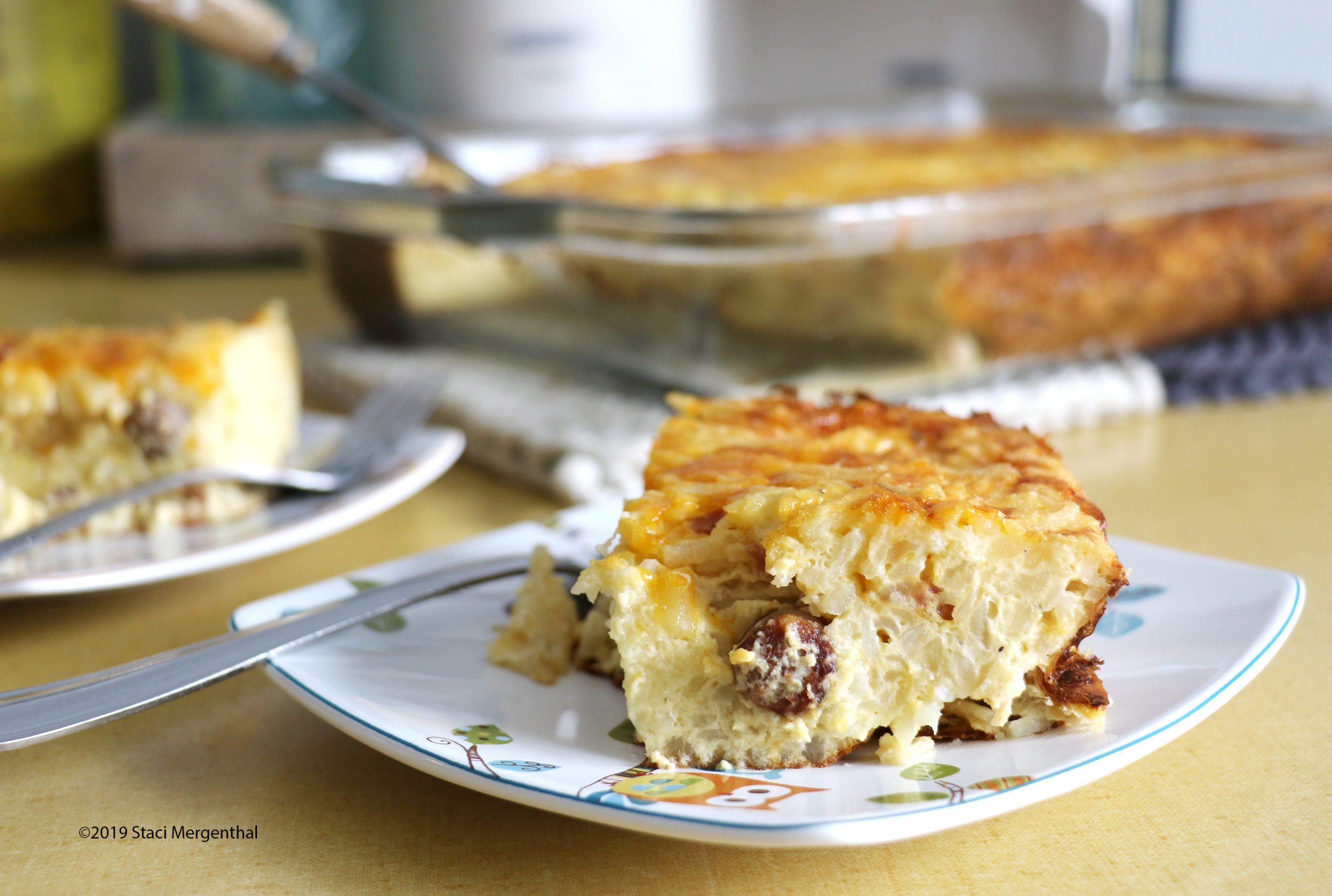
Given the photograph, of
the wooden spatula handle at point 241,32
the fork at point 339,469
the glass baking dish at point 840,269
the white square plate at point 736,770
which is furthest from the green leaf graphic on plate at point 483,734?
the wooden spatula handle at point 241,32

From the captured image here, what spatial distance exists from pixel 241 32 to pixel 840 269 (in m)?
0.77

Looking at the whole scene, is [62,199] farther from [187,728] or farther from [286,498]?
[187,728]

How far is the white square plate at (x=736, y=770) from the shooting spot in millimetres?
565

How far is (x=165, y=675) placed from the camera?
0.68 metres

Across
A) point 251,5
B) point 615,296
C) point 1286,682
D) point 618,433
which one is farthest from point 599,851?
point 251,5

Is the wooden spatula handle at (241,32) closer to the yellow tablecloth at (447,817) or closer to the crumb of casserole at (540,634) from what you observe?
the yellow tablecloth at (447,817)

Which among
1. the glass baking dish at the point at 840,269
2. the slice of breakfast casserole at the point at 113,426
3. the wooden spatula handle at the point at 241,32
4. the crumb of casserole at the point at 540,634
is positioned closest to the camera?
the crumb of casserole at the point at 540,634

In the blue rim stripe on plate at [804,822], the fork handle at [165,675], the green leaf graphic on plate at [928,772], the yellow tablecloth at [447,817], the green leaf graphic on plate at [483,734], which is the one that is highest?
the fork handle at [165,675]

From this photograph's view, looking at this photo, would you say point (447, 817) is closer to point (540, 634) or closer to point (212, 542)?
point (540, 634)

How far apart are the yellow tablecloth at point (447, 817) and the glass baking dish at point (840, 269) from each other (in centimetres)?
47

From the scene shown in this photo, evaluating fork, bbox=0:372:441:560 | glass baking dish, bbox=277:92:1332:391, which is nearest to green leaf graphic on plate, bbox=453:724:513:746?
fork, bbox=0:372:441:560

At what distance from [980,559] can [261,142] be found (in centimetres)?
197

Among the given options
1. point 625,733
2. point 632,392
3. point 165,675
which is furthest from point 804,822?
point 632,392

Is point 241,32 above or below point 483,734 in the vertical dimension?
above
